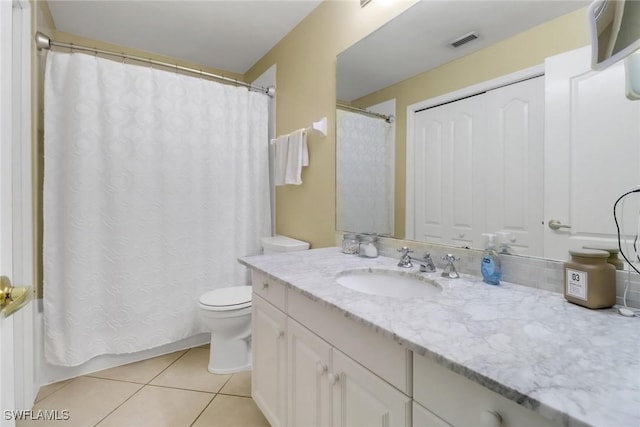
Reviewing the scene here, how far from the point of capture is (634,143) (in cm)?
81

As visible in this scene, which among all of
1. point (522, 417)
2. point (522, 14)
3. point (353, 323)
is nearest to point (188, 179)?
point (353, 323)

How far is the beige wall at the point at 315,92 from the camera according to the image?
182 cm

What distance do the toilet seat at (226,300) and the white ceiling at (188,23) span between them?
6.51ft

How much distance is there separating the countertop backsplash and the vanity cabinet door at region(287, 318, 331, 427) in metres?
0.64

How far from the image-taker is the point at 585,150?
895 millimetres

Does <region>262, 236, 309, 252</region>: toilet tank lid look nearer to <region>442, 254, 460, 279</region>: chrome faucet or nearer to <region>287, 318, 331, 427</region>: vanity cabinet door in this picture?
<region>287, 318, 331, 427</region>: vanity cabinet door

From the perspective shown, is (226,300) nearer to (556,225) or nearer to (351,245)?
(351,245)

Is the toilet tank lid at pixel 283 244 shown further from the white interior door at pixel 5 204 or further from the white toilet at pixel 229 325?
the white interior door at pixel 5 204

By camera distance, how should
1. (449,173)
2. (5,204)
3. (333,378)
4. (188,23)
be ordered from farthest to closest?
(188,23)
(449,173)
(333,378)
(5,204)

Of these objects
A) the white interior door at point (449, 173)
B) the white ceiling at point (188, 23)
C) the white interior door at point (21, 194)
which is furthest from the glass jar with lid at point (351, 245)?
the white ceiling at point (188, 23)

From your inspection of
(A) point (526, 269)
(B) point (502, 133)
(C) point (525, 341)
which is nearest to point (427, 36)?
(B) point (502, 133)

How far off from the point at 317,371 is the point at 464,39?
4.58ft

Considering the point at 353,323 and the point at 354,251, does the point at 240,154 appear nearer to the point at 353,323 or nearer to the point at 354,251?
the point at 354,251

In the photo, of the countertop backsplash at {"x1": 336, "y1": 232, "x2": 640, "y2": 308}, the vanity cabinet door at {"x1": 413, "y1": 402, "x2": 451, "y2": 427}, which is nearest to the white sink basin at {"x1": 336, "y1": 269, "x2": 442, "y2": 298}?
the countertop backsplash at {"x1": 336, "y1": 232, "x2": 640, "y2": 308}
